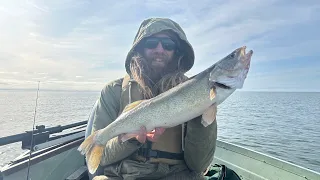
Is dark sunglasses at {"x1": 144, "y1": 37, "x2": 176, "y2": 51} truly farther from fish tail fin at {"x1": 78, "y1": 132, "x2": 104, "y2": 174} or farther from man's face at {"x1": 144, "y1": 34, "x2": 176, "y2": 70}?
fish tail fin at {"x1": 78, "y1": 132, "x2": 104, "y2": 174}

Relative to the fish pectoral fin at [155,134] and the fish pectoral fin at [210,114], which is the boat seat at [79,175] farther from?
the fish pectoral fin at [210,114]

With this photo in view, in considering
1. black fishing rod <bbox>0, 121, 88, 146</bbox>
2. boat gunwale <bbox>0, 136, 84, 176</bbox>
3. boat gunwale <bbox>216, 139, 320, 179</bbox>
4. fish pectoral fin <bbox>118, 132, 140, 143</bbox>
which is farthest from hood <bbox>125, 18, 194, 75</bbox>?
boat gunwale <bbox>216, 139, 320, 179</bbox>

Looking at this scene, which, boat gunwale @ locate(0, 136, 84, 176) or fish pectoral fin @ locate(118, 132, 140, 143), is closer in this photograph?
fish pectoral fin @ locate(118, 132, 140, 143)

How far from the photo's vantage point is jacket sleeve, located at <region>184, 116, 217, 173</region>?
2770mm

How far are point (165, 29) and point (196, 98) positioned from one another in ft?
5.06

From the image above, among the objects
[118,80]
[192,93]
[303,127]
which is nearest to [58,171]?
[118,80]

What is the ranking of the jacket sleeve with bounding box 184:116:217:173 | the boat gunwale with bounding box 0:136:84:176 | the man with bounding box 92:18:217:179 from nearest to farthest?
1. the jacket sleeve with bounding box 184:116:217:173
2. the man with bounding box 92:18:217:179
3. the boat gunwale with bounding box 0:136:84:176

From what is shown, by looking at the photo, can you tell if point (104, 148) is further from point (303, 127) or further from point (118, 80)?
point (303, 127)

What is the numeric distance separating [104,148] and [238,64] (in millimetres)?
1827

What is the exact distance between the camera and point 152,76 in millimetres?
3703

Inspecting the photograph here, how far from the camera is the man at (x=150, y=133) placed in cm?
287

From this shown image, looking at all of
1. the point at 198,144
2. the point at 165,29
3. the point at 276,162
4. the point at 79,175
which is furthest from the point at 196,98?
the point at 276,162

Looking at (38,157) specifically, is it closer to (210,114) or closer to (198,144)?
(198,144)

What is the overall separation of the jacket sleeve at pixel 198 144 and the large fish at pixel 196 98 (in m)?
0.20
